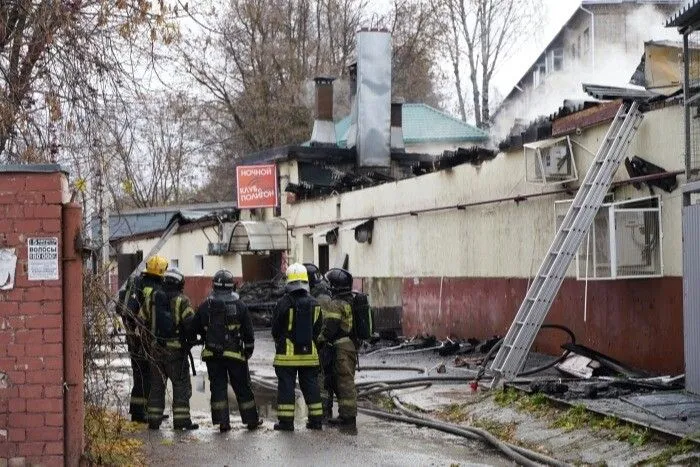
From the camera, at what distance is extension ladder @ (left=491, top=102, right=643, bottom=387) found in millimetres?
14078

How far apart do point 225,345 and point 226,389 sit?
52 centimetres

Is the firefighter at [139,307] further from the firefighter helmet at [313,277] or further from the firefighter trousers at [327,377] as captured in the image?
the firefighter trousers at [327,377]

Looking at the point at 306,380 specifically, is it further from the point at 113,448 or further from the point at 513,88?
the point at 513,88

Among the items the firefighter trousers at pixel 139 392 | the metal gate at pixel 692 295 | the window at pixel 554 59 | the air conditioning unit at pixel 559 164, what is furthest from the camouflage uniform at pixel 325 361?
the window at pixel 554 59

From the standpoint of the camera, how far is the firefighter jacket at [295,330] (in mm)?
11594

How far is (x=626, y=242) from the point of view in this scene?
14.4 meters

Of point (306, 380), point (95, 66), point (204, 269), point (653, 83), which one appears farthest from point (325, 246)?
point (95, 66)

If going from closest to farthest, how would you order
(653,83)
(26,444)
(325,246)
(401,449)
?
(26,444)
(401,449)
(653,83)
(325,246)

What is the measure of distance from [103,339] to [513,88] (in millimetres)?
47112

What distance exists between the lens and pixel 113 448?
30.9 feet

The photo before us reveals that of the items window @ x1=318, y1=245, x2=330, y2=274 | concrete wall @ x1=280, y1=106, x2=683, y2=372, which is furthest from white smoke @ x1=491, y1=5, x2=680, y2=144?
window @ x1=318, y1=245, x2=330, y2=274

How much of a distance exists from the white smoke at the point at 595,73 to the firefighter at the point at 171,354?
12.9 m

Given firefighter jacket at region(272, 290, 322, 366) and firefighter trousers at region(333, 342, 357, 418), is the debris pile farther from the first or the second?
firefighter jacket at region(272, 290, 322, 366)

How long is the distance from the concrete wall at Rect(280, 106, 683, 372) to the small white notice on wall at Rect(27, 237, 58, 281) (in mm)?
8295
